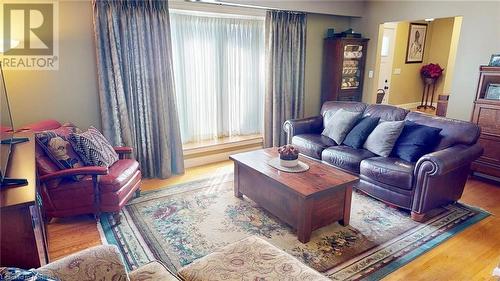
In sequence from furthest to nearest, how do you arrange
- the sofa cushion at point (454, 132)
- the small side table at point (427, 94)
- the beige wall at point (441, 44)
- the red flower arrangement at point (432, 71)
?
the small side table at point (427, 94) → the red flower arrangement at point (432, 71) → the beige wall at point (441, 44) → the sofa cushion at point (454, 132)

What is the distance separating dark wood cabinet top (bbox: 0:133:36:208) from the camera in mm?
1535

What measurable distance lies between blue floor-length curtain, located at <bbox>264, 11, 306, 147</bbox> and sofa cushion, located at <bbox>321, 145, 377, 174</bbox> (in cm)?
141

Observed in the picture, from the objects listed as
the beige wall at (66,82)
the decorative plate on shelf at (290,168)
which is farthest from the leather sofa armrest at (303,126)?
the beige wall at (66,82)

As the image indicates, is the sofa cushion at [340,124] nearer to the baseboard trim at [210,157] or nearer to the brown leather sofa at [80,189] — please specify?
the baseboard trim at [210,157]

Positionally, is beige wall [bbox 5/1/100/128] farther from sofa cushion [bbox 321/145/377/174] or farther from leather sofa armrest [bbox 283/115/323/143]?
sofa cushion [bbox 321/145/377/174]

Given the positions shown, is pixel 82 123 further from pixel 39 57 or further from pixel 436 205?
pixel 436 205

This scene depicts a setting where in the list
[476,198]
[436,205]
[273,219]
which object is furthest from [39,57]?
[476,198]

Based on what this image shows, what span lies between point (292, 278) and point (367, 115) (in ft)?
10.1

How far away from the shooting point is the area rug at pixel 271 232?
2463 mm

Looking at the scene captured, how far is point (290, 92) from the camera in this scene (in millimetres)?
5121

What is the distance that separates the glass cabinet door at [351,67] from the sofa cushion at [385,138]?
1.90m

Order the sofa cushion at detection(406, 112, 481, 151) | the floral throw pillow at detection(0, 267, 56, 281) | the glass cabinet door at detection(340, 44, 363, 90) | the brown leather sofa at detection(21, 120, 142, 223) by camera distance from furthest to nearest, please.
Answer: the glass cabinet door at detection(340, 44, 363, 90) → the sofa cushion at detection(406, 112, 481, 151) → the brown leather sofa at detection(21, 120, 142, 223) → the floral throw pillow at detection(0, 267, 56, 281)

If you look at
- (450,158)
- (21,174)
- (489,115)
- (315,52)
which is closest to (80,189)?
(21,174)

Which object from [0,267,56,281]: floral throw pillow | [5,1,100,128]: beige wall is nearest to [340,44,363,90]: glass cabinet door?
[5,1,100,128]: beige wall
